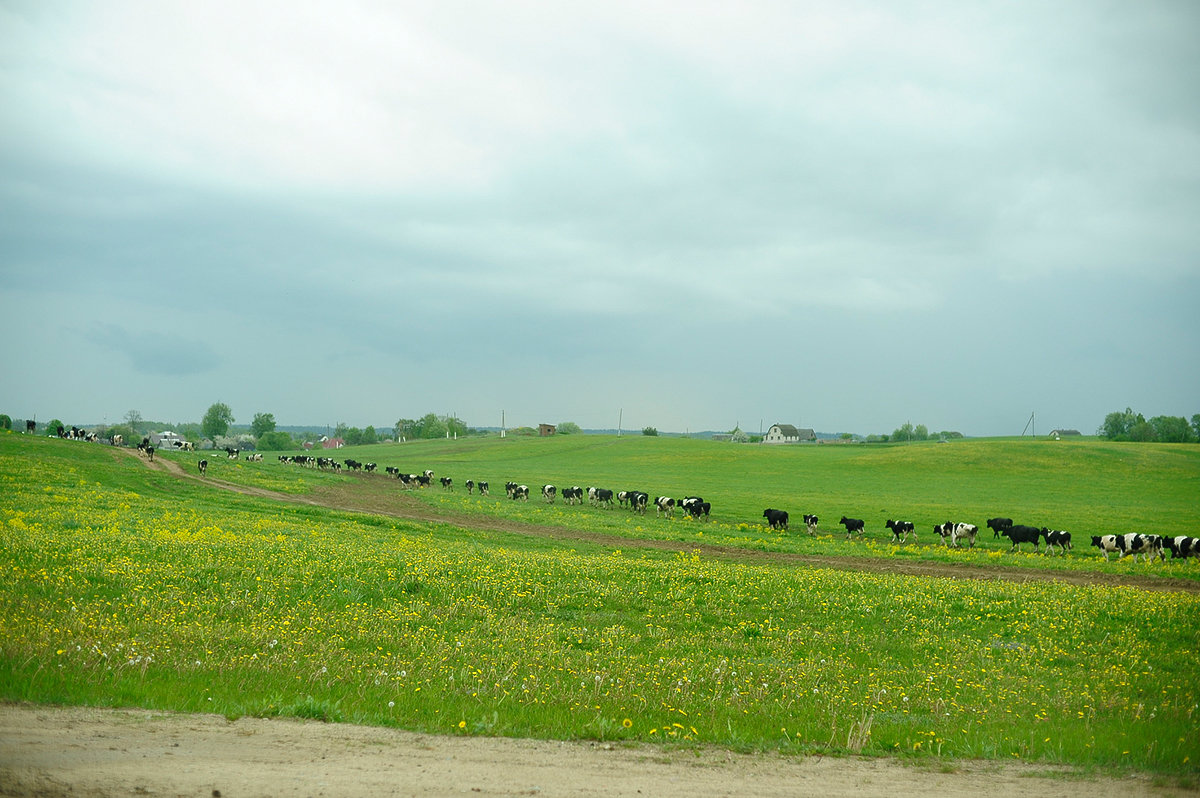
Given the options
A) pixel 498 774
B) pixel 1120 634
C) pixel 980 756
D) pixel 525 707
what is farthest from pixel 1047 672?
pixel 498 774

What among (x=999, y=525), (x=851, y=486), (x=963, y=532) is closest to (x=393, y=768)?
(x=963, y=532)

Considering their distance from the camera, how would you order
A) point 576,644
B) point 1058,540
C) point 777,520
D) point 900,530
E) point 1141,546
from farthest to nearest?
point 777,520, point 900,530, point 1058,540, point 1141,546, point 576,644

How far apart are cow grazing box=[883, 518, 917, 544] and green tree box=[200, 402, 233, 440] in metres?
160

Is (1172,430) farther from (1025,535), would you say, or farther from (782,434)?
(1025,535)

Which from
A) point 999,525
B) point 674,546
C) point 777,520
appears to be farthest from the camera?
point 777,520

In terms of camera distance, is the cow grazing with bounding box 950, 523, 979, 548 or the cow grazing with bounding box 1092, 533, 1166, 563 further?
the cow grazing with bounding box 950, 523, 979, 548

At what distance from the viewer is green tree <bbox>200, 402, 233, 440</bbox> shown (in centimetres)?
16712

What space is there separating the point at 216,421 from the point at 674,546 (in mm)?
161191

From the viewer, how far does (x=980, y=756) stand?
349 inches


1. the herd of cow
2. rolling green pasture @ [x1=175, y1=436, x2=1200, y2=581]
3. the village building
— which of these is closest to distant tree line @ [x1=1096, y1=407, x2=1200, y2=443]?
rolling green pasture @ [x1=175, y1=436, x2=1200, y2=581]

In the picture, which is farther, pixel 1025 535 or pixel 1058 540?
pixel 1025 535

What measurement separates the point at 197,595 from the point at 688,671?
8955mm

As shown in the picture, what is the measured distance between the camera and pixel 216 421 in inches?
6604

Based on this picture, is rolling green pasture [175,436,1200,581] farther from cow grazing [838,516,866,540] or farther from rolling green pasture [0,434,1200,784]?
rolling green pasture [0,434,1200,784]
